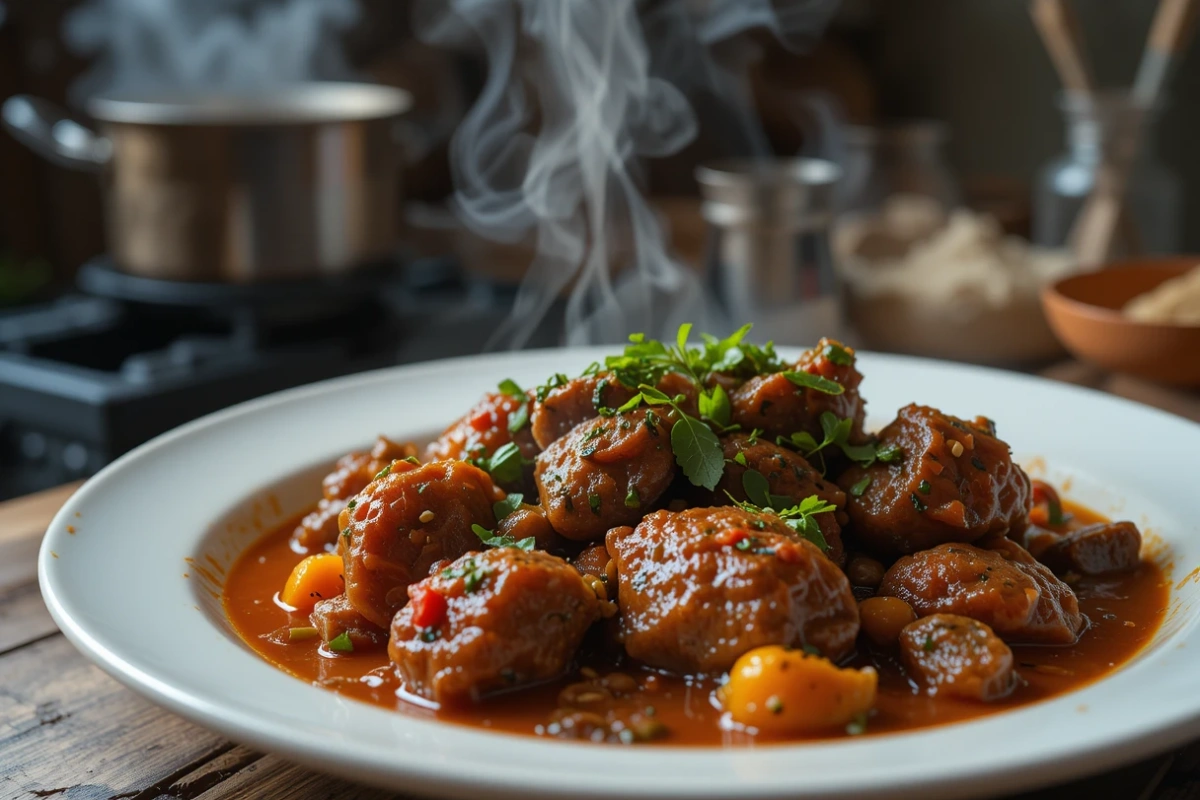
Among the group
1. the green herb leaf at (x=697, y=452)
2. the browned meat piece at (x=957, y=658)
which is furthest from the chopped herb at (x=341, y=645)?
the browned meat piece at (x=957, y=658)

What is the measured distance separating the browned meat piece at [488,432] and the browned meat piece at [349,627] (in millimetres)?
545

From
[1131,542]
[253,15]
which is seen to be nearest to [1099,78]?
[253,15]

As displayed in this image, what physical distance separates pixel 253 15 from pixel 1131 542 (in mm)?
5978

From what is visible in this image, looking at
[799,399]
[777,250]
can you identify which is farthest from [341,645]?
[777,250]

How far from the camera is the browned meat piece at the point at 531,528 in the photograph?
2.44m

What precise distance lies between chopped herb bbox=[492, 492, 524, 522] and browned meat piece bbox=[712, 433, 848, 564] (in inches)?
15.8

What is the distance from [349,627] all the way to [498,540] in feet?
1.06

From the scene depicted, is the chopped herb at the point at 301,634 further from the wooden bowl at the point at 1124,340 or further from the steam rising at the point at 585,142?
the wooden bowl at the point at 1124,340

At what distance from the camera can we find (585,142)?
15.0ft

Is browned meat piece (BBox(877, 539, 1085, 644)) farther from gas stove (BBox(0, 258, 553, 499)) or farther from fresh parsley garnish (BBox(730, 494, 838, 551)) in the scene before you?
gas stove (BBox(0, 258, 553, 499))

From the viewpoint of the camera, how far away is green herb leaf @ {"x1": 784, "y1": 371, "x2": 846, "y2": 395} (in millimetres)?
2539

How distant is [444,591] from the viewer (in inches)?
82.8

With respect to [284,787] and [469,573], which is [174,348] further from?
[284,787]

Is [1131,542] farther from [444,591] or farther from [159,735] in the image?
[159,735]
